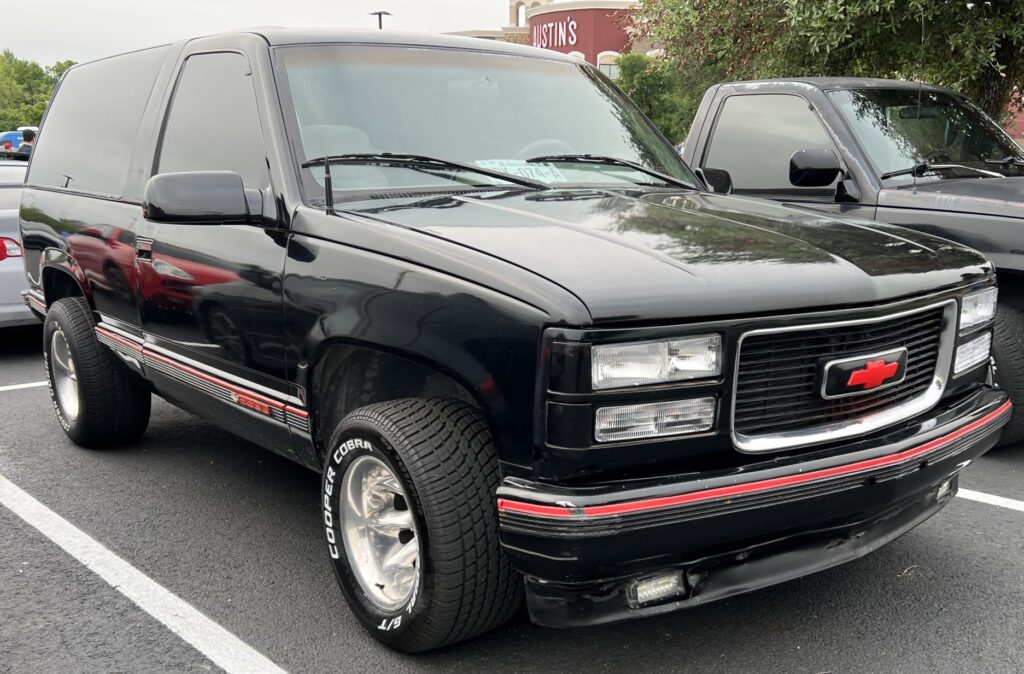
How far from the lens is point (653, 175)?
4004 mm

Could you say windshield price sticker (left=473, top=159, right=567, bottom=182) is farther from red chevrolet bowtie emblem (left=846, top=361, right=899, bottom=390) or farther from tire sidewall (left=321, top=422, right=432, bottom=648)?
red chevrolet bowtie emblem (left=846, top=361, right=899, bottom=390)

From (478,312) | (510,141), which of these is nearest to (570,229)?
(478,312)

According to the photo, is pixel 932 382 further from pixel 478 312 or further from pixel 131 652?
pixel 131 652

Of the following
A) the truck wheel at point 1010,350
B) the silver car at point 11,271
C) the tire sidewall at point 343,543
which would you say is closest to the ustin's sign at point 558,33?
the silver car at point 11,271

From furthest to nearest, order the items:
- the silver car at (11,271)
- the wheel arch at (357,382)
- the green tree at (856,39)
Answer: the green tree at (856,39)
the silver car at (11,271)
the wheel arch at (357,382)

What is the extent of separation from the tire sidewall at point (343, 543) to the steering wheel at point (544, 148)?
4.37 ft

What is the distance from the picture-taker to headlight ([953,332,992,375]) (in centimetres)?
315

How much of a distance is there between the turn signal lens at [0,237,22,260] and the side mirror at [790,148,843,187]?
5506mm

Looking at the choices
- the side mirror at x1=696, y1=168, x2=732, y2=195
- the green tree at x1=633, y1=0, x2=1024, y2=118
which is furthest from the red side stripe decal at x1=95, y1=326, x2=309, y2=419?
the green tree at x1=633, y1=0, x2=1024, y2=118

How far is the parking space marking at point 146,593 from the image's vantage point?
3.00 metres

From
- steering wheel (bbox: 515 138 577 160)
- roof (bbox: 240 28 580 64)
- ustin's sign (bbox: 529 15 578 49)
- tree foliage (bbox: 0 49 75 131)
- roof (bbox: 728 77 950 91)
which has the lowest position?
tree foliage (bbox: 0 49 75 131)

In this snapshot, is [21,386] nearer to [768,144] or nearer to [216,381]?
[216,381]

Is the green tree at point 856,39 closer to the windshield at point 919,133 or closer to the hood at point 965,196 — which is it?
the windshield at point 919,133

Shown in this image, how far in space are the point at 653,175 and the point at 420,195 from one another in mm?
1107
